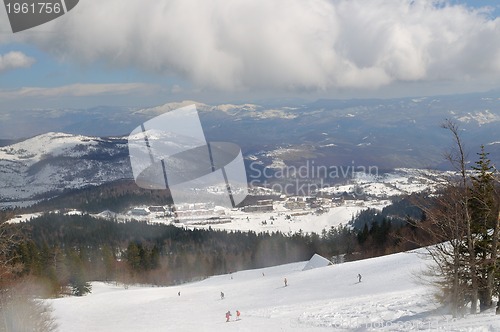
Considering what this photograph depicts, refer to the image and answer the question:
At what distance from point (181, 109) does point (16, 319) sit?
1706 centimetres

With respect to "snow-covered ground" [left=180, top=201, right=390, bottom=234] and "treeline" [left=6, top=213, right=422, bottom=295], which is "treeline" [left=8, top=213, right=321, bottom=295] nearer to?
"treeline" [left=6, top=213, right=422, bottom=295]

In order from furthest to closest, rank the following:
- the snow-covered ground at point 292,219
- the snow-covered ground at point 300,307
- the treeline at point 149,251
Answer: the snow-covered ground at point 292,219, the treeline at point 149,251, the snow-covered ground at point 300,307

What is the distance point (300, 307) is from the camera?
84.2 ft

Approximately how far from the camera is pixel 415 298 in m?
21.7

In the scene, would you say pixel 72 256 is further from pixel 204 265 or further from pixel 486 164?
pixel 486 164

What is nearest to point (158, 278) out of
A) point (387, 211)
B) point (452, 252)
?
point (452, 252)

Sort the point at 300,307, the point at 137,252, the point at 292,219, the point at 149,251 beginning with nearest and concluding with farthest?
the point at 300,307
the point at 137,252
the point at 149,251
the point at 292,219

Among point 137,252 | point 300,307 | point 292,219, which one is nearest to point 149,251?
point 137,252

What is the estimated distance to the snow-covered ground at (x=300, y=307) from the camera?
17.5 metres

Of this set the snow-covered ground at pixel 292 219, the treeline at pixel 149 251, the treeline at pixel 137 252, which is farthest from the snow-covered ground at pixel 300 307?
the snow-covered ground at pixel 292 219

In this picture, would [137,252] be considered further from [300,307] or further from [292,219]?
[292,219]

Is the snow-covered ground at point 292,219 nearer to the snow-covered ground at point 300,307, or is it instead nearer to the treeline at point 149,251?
the treeline at point 149,251

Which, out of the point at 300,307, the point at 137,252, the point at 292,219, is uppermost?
the point at 137,252

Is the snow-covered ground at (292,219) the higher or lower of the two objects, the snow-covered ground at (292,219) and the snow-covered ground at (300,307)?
the lower
